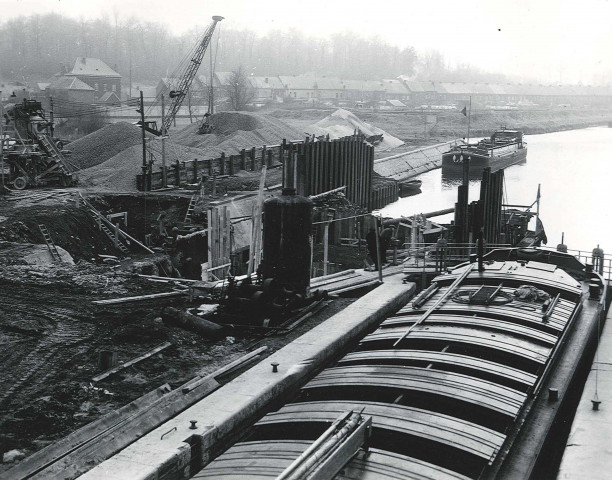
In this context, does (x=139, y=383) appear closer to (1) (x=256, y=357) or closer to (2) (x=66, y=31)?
(1) (x=256, y=357)

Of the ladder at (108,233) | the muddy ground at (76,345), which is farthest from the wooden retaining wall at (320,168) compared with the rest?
the muddy ground at (76,345)

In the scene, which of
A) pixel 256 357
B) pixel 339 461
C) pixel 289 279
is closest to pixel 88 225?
pixel 289 279

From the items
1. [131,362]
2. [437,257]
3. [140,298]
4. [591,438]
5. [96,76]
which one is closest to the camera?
[591,438]

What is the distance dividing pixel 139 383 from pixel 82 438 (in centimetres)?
233

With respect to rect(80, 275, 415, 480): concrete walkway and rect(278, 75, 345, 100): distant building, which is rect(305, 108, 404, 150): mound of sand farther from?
rect(80, 275, 415, 480): concrete walkway

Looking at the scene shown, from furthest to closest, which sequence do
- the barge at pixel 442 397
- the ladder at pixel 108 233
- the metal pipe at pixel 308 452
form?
the ladder at pixel 108 233
the barge at pixel 442 397
the metal pipe at pixel 308 452

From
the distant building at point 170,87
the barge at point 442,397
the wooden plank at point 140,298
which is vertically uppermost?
the distant building at point 170,87

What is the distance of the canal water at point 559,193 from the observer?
155 ft

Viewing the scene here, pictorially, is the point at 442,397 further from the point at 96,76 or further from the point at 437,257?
the point at 96,76

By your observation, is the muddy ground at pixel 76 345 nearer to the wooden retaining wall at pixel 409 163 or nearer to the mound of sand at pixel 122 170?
the mound of sand at pixel 122 170

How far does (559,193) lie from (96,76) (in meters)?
81.6

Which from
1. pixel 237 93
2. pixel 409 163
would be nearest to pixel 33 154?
pixel 409 163

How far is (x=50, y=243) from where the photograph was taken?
27.0m

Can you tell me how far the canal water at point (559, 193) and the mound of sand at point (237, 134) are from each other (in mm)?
14551
